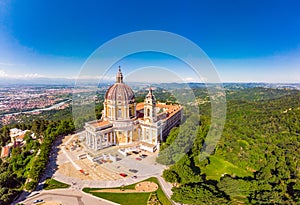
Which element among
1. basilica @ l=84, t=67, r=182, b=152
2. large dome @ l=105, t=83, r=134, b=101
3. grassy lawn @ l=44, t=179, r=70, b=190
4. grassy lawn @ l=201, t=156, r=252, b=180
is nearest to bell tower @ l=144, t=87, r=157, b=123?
basilica @ l=84, t=67, r=182, b=152

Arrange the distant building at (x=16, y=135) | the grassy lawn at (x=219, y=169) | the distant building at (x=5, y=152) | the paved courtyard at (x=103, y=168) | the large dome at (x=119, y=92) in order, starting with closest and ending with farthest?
the paved courtyard at (x=103, y=168)
the grassy lawn at (x=219, y=169)
the large dome at (x=119, y=92)
the distant building at (x=5, y=152)
the distant building at (x=16, y=135)

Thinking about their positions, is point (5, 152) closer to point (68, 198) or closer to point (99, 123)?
point (99, 123)

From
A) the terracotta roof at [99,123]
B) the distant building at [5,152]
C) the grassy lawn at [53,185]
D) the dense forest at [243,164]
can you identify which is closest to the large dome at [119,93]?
the terracotta roof at [99,123]

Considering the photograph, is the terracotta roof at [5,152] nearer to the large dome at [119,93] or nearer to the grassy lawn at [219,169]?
the large dome at [119,93]

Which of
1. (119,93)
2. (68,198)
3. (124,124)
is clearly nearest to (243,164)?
(124,124)

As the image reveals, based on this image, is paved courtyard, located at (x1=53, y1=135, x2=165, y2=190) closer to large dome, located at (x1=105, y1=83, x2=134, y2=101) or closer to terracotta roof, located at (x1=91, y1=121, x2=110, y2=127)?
terracotta roof, located at (x1=91, y1=121, x2=110, y2=127)
